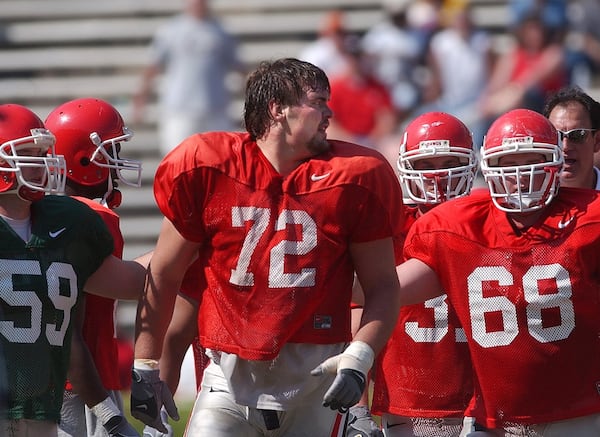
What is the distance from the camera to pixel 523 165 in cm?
460

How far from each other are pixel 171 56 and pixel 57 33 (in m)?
2.08

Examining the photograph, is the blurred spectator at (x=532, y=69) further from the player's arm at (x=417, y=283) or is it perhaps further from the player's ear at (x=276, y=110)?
the player's ear at (x=276, y=110)

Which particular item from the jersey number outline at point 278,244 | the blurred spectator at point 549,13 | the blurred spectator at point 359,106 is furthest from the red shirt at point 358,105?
the jersey number outline at point 278,244

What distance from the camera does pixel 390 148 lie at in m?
10.9

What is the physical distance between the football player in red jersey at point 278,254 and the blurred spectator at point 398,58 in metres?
6.88

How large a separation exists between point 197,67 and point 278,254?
7.33 m

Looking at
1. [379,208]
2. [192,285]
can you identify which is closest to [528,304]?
[379,208]

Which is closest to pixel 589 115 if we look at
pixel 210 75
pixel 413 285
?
pixel 413 285

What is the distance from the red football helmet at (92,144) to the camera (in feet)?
16.7

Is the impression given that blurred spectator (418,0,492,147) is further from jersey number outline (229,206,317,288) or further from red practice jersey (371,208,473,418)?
jersey number outline (229,206,317,288)

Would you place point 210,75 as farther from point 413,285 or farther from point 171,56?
point 413,285

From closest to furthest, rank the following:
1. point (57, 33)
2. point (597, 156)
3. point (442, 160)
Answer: point (442, 160) < point (597, 156) < point (57, 33)

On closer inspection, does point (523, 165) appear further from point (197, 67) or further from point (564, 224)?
point (197, 67)

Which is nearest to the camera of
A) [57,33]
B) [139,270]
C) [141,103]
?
[139,270]
